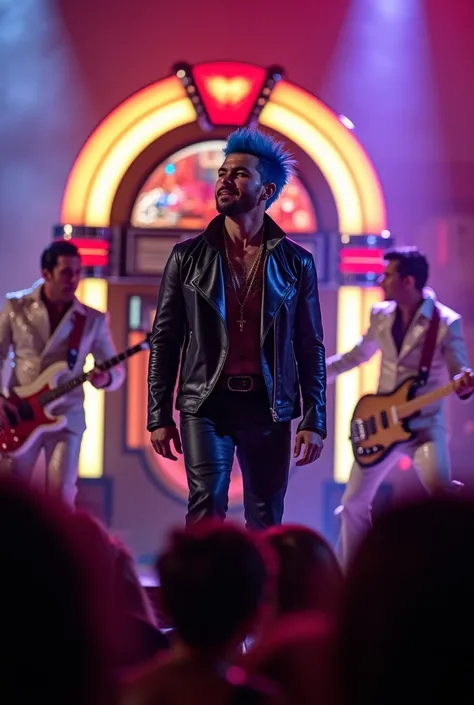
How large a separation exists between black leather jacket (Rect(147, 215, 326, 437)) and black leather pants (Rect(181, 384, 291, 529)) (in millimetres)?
58

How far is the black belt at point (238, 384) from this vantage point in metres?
3.58

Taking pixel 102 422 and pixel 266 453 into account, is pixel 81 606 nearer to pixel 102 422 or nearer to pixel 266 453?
pixel 266 453

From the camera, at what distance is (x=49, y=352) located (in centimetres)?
551

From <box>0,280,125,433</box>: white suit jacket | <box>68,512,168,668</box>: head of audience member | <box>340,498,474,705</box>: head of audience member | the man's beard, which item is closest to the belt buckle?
the man's beard

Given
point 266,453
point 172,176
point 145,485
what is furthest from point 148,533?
point 266,453

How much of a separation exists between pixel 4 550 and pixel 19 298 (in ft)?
15.1

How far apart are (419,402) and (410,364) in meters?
0.25

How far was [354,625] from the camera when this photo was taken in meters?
1.19

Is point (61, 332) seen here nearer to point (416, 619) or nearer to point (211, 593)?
point (211, 593)

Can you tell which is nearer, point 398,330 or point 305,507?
point 398,330

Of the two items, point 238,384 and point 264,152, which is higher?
point 264,152

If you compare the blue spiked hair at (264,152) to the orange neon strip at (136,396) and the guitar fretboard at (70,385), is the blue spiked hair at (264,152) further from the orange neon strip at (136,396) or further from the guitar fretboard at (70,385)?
the orange neon strip at (136,396)

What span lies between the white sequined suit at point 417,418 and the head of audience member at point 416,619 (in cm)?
428

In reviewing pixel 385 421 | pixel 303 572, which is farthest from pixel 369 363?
pixel 303 572
